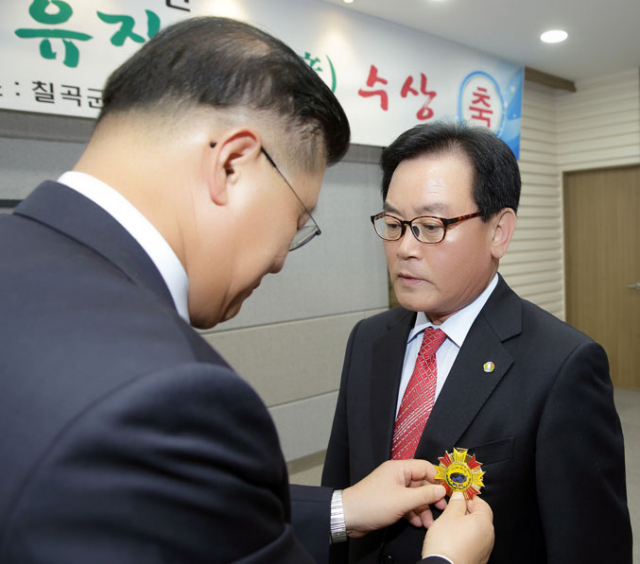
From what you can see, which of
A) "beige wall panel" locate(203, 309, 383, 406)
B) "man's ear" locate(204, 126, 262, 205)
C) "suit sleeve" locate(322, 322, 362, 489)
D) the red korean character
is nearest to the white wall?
"beige wall panel" locate(203, 309, 383, 406)

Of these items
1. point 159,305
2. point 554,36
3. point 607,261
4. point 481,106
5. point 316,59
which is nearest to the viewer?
point 159,305

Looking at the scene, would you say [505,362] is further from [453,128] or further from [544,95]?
[544,95]

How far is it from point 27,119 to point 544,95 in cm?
521

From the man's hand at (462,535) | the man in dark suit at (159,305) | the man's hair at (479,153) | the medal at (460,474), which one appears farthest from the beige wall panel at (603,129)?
the man in dark suit at (159,305)

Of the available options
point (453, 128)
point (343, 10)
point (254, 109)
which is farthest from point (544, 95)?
point (254, 109)

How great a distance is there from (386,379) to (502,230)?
0.54 metres

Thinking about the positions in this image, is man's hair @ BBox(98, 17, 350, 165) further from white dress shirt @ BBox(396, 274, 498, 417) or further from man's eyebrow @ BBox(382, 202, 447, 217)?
white dress shirt @ BBox(396, 274, 498, 417)

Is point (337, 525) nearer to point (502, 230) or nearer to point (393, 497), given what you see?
point (393, 497)

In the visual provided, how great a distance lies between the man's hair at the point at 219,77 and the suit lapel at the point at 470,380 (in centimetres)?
80

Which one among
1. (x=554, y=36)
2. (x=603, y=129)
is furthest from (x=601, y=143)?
(x=554, y=36)

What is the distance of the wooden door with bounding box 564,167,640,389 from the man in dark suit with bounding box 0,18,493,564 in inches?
231

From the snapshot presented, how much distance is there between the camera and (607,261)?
591cm

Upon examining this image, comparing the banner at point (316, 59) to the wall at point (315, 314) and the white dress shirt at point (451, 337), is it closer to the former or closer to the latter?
the wall at point (315, 314)

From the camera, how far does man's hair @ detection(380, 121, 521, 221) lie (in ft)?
4.71
